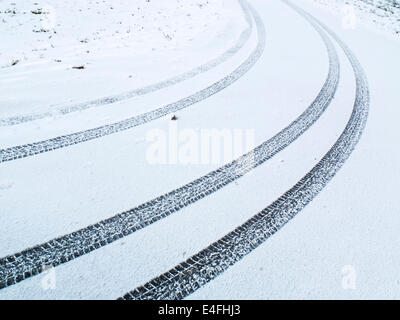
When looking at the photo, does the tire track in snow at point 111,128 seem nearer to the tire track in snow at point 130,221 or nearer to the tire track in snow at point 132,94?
the tire track in snow at point 132,94

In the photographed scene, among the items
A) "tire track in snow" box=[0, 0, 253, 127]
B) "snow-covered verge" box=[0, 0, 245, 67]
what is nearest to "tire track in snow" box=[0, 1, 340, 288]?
"tire track in snow" box=[0, 0, 253, 127]

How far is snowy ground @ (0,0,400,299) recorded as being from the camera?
82.7 inches

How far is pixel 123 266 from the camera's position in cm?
211

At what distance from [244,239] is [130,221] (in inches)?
36.1

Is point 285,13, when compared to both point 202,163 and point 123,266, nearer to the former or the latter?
point 202,163

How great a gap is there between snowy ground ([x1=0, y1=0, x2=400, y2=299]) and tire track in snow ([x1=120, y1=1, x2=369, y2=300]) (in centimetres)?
6

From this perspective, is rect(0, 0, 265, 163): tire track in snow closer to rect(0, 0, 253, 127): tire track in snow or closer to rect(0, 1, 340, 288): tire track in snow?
rect(0, 0, 253, 127): tire track in snow

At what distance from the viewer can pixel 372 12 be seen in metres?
12.4

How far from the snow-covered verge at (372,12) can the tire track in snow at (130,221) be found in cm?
863

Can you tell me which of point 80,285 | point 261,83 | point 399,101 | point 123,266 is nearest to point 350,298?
point 123,266

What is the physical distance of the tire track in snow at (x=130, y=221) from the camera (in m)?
2.07

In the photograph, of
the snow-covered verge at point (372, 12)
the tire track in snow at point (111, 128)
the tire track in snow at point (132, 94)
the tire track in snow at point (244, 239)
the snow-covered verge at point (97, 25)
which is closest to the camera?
the tire track in snow at point (244, 239)

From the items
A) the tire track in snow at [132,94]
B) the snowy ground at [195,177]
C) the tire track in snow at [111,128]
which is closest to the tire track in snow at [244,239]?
the snowy ground at [195,177]

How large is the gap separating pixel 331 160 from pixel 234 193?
50.4 inches
